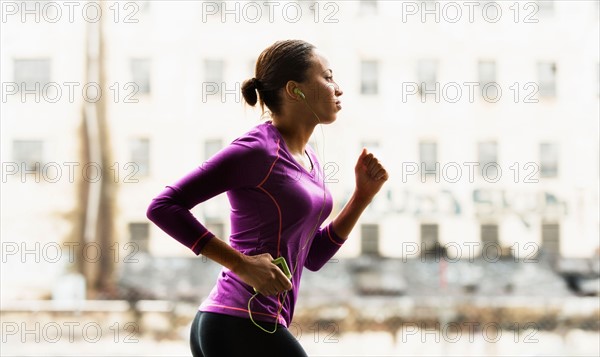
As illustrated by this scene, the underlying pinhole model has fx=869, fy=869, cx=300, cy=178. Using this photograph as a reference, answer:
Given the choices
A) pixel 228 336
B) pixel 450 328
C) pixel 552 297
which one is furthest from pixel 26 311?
pixel 228 336

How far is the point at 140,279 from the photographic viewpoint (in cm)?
755

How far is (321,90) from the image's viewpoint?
1.02 metres

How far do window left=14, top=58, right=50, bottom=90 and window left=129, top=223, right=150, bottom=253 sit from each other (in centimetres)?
135

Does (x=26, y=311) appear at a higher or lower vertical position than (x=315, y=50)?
lower

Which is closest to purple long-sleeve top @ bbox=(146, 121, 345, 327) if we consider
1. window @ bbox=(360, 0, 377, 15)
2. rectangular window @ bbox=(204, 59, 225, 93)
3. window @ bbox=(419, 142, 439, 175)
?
rectangular window @ bbox=(204, 59, 225, 93)

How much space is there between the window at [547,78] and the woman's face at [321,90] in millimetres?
6361

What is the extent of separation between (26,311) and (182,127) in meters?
1.89

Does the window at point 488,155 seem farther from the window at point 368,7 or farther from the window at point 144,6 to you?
the window at point 144,6

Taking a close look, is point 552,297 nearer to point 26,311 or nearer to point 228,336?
point 26,311

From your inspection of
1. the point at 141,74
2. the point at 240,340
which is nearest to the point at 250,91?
the point at 240,340

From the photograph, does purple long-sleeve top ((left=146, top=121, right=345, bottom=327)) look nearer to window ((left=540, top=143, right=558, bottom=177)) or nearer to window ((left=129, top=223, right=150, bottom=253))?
window ((left=129, top=223, right=150, bottom=253))

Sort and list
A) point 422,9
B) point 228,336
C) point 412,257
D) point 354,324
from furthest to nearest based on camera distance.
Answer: point 412,257 < point 354,324 < point 422,9 < point 228,336

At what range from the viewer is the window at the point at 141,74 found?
7.00m

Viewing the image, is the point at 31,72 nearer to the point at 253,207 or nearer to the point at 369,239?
the point at 369,239
